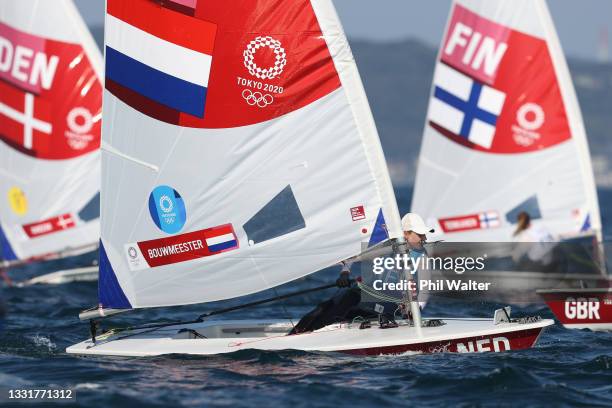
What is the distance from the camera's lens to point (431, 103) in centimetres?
2050

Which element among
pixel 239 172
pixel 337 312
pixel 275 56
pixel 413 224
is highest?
pixel 275 56

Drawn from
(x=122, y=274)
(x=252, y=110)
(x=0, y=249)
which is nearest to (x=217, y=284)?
(x=122, y=274)

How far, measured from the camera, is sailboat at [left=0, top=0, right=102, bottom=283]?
20.7m

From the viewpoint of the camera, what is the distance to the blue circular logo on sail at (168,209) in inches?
474

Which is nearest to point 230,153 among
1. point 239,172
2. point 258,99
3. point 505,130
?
point 239,172

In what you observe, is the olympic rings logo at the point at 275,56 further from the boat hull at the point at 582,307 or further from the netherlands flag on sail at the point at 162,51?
the boat hull at the point at 582,307

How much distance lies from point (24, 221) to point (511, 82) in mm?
9040

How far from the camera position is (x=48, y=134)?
2120 cm

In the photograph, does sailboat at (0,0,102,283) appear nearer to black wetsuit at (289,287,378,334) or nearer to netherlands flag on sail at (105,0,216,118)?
netherlands flag on sail at (105,0,216,118)

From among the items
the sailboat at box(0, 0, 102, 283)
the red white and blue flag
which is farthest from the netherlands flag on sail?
the sailboat at box(0, 0, 102, 283)

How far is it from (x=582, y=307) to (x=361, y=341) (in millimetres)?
4369

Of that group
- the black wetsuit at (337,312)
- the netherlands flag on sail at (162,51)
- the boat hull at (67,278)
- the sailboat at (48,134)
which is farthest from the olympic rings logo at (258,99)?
the boat hull at (67,278)

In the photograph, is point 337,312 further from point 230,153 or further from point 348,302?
point 230,153

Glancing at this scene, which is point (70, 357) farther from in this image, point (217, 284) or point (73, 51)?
point (73, 51)
